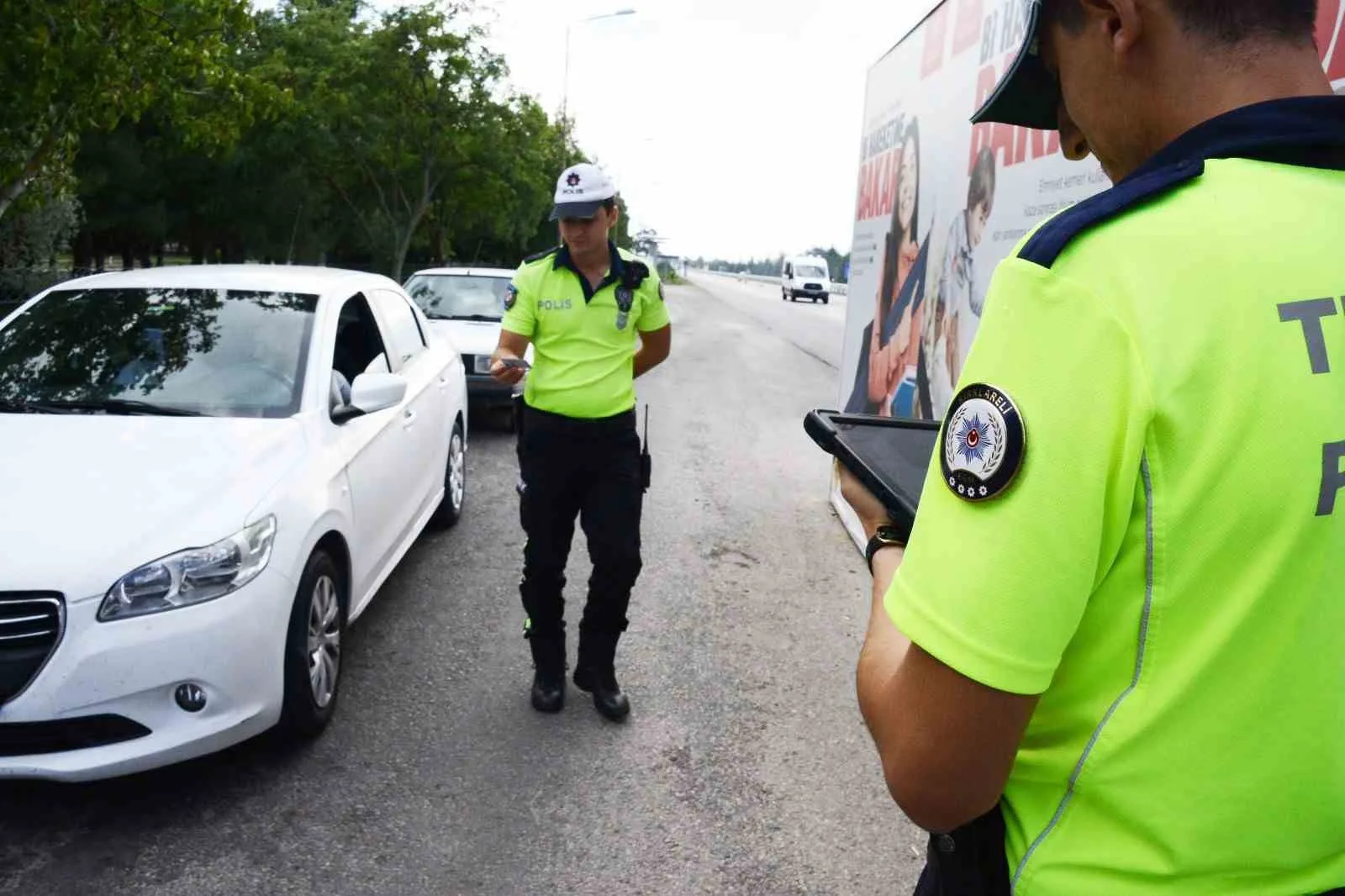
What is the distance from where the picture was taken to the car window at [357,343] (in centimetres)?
475

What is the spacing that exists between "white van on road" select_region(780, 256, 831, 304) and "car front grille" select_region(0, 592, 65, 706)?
50.5m

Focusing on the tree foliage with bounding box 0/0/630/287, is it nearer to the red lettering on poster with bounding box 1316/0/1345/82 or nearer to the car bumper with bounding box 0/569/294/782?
the car bumper with bounding box 0/569/294/782

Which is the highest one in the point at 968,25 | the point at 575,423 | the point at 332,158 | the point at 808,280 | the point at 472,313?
the point at 332,158

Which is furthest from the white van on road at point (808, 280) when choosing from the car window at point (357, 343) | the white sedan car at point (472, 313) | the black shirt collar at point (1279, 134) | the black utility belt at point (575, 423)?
the black shirt collar at point (1279, 134)

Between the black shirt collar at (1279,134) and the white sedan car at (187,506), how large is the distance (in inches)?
117

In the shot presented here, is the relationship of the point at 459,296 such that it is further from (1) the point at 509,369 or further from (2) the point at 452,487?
(1) the point at 509,369

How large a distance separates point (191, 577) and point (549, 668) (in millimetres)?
1550

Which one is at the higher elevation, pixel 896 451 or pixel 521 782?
pixel 896 451

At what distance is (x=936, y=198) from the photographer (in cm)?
550

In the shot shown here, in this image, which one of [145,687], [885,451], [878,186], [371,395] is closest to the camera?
[885,451]

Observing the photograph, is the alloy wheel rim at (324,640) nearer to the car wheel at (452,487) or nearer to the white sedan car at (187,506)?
the white sedan car at (187,506)

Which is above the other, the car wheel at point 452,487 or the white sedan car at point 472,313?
the white sedan car at point 472,313

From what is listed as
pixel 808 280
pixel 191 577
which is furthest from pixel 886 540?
pixel 808 280

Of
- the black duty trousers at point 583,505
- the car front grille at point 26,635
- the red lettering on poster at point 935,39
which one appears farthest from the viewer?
the red lettering on poster at point 935,39
